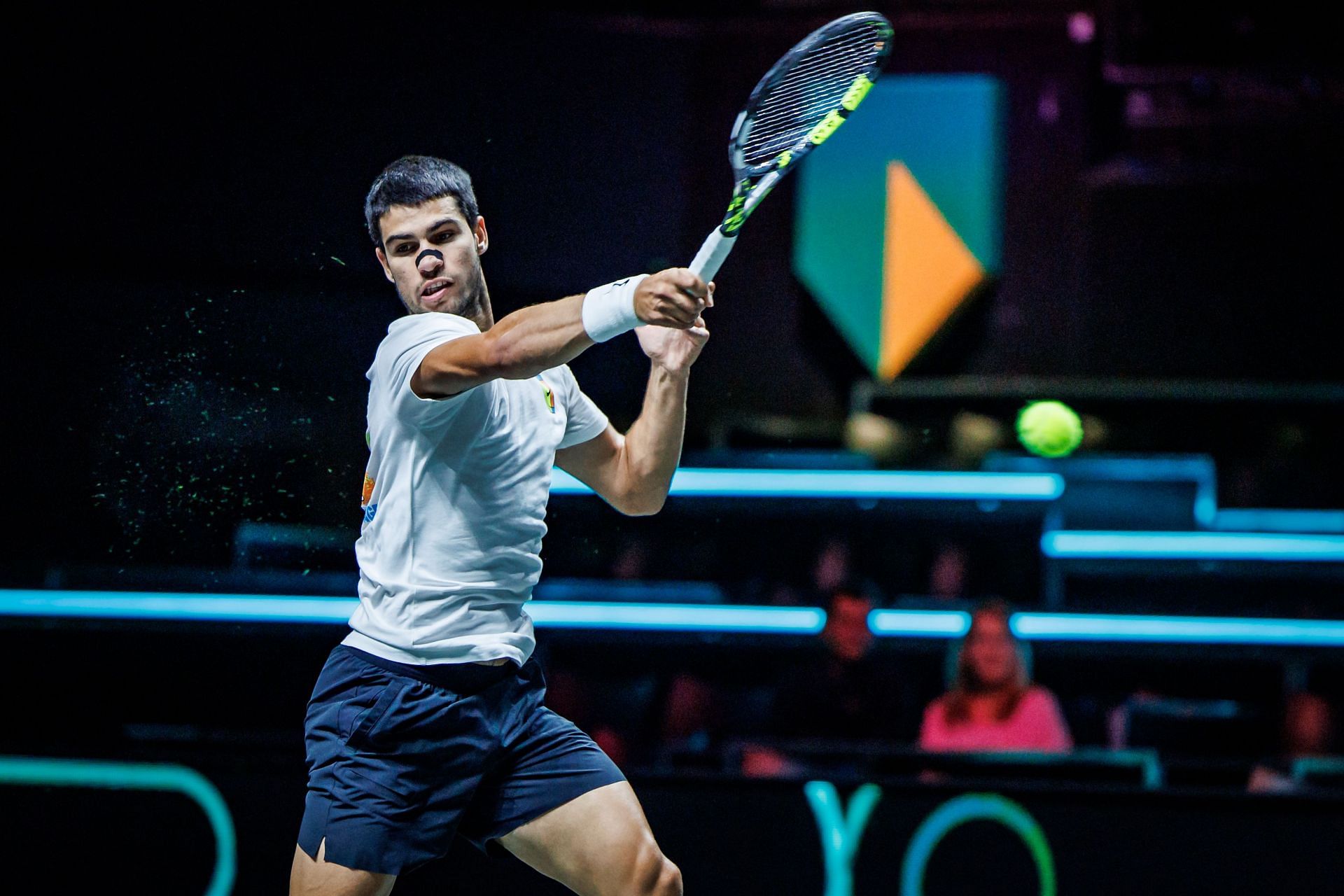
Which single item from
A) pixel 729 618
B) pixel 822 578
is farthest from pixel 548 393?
pixel 822 578

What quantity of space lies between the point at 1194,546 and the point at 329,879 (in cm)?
429

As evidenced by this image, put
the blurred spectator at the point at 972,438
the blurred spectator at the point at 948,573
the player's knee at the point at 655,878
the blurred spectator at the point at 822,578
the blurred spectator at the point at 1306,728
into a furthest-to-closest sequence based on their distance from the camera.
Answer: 1. the blurred spectator at the point at 972,438
2. the blurred spectator at the point at 948,573
3. the blurred spectator at the point at 822,578
4. the blurred spectator at the point at 1306,728
5. the player's knee at the point at 655,878

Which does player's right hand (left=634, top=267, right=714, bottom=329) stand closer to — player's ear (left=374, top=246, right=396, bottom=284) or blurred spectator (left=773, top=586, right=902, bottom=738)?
player's ear (left=374, top=246, right=396, bottom=284)

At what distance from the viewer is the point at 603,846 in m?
2.22

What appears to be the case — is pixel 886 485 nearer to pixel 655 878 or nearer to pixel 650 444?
pixel 650 444

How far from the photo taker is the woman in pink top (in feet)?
13.5

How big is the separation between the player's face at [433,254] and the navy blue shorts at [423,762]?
0.57 meters

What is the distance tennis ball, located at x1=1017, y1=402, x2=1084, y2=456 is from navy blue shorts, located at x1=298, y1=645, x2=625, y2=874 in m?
4.03

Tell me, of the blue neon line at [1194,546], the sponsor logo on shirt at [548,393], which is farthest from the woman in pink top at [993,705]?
the sponsor logo on shirt at [548,393]

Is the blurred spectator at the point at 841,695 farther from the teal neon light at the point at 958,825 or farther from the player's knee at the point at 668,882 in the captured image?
the player's knee at the point at 668,882

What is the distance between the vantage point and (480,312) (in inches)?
95.0

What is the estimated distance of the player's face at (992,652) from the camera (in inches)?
164

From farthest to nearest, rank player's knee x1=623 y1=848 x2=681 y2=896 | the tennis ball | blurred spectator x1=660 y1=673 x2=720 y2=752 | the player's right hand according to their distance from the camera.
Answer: the tennis ball, blurred spectator x1=660 y1=673 x2=720 y2=752, player's knee x1=623 y1=848 x2=681 y2=896, the player's right hand

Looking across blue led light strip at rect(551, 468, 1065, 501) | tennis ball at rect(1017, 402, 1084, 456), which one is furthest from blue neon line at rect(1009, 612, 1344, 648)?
tennis ball at rect(1017, 402, 1084, 456)
